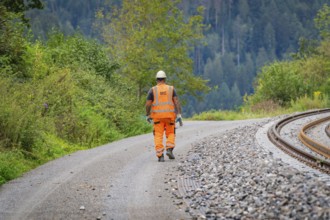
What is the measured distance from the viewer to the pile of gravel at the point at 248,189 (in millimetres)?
7227

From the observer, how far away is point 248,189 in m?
8.86

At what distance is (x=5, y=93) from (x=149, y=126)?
8706 millimetres

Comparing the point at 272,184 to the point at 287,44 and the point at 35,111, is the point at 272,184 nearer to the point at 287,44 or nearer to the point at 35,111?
the point at 35,111

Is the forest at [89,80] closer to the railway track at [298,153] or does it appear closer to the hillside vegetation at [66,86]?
the hillside vegetation at [66,86]

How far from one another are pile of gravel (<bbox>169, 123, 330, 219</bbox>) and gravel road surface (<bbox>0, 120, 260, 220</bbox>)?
13.7 inches

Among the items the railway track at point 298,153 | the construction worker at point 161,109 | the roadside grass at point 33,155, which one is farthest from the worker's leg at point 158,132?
the railway track at point 298,153

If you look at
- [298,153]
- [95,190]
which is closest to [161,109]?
[298,153]

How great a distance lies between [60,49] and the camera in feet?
78.7

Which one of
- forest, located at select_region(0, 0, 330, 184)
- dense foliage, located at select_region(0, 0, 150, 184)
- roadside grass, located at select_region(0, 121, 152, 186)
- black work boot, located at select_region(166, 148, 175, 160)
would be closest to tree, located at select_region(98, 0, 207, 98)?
forest, located at select_region(0, 0, 330, 184)

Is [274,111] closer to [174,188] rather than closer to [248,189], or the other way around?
[174,188]

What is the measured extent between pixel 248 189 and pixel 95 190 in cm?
256

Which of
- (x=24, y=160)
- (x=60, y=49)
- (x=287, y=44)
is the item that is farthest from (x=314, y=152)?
(x=287, y=44)

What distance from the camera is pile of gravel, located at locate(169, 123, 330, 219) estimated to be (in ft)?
23.7

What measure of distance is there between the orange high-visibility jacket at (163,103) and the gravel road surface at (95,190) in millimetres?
1088
